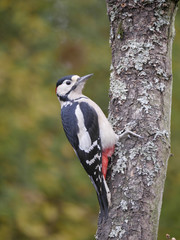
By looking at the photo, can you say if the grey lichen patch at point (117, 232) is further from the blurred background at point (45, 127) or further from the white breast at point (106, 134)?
the blurred background at point (45, 127)

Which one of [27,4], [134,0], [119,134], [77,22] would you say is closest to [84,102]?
[119,134]

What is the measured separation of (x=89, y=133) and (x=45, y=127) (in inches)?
102

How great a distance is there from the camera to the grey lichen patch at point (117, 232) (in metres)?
3.24

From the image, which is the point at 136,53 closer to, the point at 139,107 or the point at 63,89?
the point at 139,107

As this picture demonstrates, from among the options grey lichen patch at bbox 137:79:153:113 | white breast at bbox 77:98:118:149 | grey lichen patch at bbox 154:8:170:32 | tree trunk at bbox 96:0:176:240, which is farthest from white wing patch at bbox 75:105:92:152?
grey lichen patch at bbox 154:8:170:32

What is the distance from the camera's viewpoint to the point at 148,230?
3.24 metres

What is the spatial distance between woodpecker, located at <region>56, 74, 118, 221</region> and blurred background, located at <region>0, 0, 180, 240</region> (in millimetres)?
1343

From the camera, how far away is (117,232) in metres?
3.25

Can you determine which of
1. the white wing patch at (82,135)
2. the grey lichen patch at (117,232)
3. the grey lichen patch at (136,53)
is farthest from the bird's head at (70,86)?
the grey lichen patch at (117,232)

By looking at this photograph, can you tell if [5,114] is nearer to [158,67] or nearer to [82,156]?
[82,156]

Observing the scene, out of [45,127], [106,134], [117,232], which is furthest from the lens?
[45,127]

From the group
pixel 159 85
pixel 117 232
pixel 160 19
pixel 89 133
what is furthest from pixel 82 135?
pixel 160 19

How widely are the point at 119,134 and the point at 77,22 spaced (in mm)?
4746

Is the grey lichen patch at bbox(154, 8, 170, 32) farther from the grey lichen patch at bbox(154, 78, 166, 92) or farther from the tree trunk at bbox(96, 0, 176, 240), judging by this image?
the grey lichen patch at bbox(154, 78, 166, 92)
